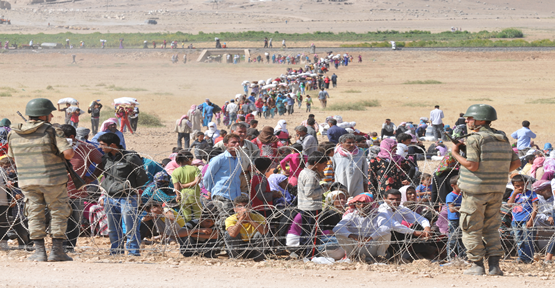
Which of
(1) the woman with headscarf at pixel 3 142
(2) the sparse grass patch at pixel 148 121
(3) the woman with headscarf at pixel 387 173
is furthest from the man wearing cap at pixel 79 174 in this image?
(2) the sparse grass patch at pixel 148 121

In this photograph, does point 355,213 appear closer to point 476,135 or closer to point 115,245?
point 476,135

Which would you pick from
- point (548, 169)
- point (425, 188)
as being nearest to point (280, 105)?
point (548, 169)

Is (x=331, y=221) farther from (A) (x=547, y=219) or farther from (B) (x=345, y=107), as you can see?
(B) (x=345, y=107)

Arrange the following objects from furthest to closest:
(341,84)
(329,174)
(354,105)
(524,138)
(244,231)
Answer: (341,84)
(354,105)
(524,138)
(329,174)
(244,231)

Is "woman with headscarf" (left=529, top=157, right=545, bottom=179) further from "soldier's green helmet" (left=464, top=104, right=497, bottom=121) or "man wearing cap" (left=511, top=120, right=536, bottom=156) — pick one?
"soldier's green helmet" (left=464, top=104, right=497, bottom=121)

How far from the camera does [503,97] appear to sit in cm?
3425

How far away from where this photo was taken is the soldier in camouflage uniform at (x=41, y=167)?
21.0ft

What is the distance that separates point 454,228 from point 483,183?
116cm

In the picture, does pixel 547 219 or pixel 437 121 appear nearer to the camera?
pixel 547 219

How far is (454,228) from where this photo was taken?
7.07 metres

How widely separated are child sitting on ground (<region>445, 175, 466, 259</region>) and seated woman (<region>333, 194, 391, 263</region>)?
687 millimetres

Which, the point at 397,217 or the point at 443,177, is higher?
the point at 443,177

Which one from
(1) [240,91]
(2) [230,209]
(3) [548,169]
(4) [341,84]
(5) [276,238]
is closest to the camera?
(5) [276,238]

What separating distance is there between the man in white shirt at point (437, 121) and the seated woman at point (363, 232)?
1303 centimetres
